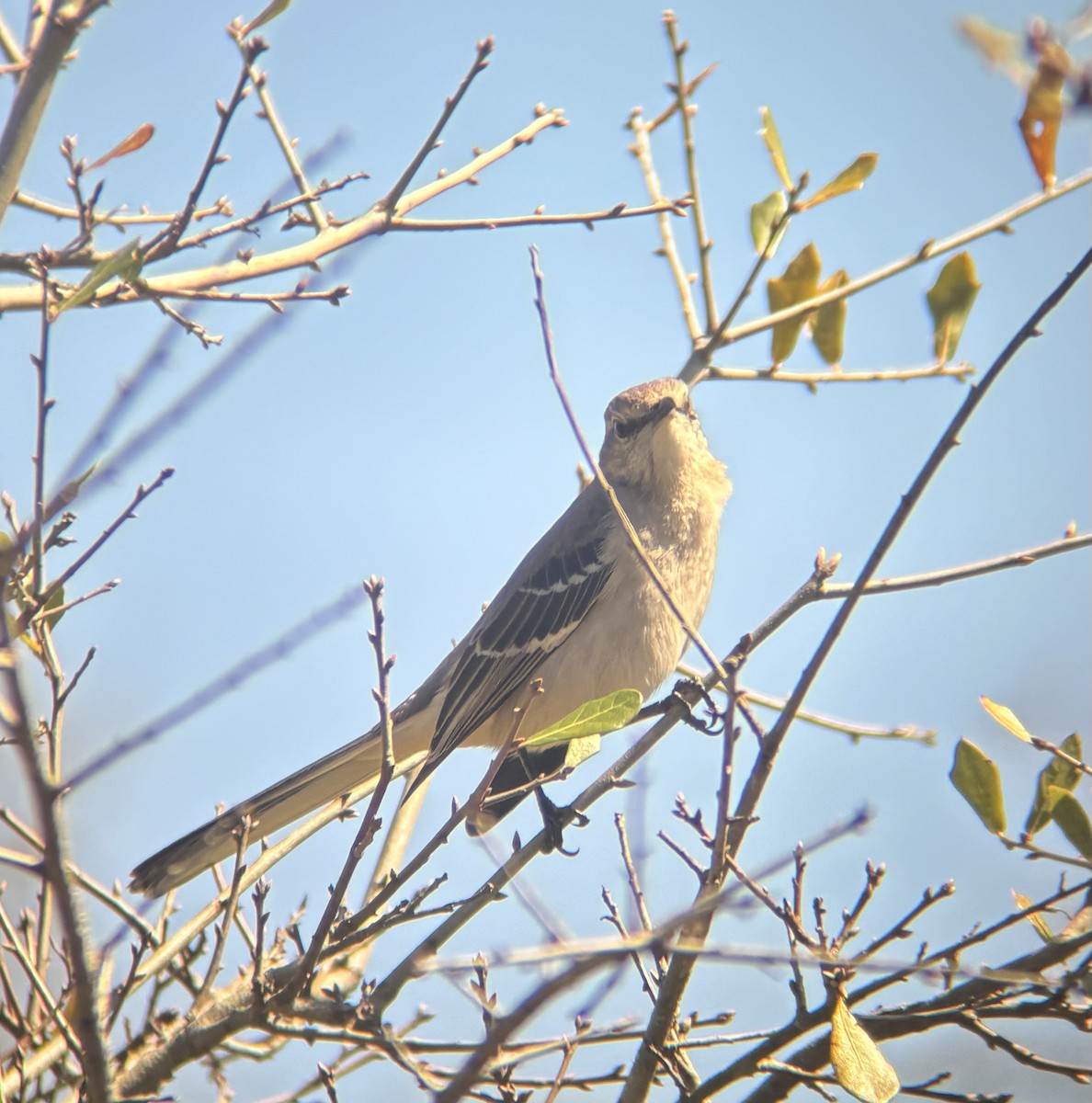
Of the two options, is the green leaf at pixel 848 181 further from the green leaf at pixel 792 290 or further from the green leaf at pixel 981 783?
the green leaf at pixel 981 783

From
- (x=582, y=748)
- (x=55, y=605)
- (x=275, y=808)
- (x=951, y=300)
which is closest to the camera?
(x=55, y=605)

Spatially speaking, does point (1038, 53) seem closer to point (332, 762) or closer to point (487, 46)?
point (487, 46)

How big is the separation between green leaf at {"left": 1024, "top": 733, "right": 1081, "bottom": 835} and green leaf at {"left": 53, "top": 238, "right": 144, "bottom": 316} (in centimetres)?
221

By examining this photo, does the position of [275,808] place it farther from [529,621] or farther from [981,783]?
[981,783]

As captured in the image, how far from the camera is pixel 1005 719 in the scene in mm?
2658

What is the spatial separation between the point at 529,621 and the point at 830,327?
162 cm

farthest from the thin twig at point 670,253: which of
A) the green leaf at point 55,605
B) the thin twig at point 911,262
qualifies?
the green leaf at point 55,605

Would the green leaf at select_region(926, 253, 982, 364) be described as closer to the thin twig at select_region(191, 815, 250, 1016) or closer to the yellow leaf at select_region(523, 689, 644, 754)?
the yellow leaf at select_region(523, 689, 644, 754)

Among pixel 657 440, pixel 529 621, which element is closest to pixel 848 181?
pixel 657 440

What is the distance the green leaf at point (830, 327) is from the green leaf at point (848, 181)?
13.7 inches

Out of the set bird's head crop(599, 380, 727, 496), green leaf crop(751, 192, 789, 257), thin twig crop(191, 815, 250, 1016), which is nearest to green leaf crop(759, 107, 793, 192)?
green leaf crop(751, 192, 789, 257)

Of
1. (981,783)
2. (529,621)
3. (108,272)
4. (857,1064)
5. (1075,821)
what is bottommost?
(857,1064)

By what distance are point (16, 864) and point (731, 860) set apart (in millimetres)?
1275

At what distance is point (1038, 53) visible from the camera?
1.00 meters
